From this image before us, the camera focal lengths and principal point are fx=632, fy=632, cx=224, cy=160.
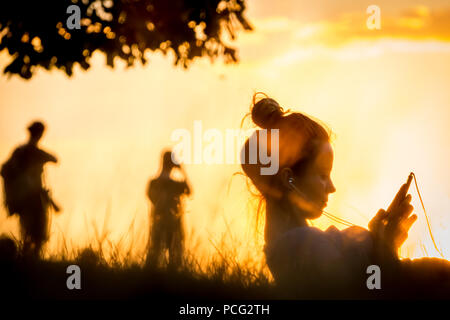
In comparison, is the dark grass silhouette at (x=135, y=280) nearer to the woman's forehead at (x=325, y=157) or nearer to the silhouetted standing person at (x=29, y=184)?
the woman's forehead at (x=325, y=157)

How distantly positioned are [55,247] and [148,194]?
12.4 feet

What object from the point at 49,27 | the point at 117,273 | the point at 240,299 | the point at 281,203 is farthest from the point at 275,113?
the point at 49,27

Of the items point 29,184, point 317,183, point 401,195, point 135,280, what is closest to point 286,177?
point 317,183

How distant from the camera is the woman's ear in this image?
374 centimetres

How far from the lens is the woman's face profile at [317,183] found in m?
3.75

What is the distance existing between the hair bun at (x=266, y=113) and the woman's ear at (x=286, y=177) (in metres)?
0.34

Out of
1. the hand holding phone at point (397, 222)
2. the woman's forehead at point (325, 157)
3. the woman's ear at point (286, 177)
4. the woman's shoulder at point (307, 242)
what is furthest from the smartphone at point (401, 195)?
the woman's ear at point (286, 177)

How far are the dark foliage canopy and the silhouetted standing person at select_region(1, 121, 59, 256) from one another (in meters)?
2.06

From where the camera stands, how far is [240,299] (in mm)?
4316

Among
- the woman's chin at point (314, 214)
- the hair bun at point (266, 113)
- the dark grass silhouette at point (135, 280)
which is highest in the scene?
the hair bun at point (266, 113)

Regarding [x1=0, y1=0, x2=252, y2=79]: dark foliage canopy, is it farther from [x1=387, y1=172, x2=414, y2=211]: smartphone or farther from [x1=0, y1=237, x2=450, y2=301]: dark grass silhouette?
[x1=387, y1=172, x2=414, y2=211]: smartphone

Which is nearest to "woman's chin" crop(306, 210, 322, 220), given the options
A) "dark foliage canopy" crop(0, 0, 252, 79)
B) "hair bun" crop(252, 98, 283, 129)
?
"hair bun" crop(252, 98, 283, 129)

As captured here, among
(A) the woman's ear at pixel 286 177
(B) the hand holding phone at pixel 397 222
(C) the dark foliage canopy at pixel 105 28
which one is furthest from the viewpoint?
(C) the dark foliage canopy at pixel 105 28

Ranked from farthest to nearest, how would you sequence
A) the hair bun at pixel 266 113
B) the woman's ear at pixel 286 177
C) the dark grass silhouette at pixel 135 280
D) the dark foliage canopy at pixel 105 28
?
the dark foliage canopy at pixel 105 28
the dark grass silhouette at pixel 135 280
the hair bun at pixel 266 113
the woman's ear at pixel 286 177
